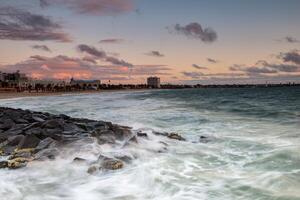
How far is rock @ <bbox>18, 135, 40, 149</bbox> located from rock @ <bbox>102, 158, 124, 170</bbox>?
9.89 feet

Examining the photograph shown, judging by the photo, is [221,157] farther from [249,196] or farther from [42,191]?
[42,191]

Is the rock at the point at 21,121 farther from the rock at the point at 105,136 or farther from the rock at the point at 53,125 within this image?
the rock at the point at 105,136

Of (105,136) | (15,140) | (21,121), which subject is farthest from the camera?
(21,121)

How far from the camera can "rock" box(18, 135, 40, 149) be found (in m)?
12.1

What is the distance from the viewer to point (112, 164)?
10.4 metres

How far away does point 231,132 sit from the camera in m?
17.8

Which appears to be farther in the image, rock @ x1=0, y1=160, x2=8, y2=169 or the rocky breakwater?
the rocky breakwater

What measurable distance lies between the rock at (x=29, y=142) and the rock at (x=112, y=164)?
9.89 feet

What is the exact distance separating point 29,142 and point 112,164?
11.5 ft

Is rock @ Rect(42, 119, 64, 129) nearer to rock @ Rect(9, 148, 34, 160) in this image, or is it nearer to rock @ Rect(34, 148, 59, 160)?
rock @ Rect(9, 148, 34, 160)

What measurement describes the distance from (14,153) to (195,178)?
5.73 metres

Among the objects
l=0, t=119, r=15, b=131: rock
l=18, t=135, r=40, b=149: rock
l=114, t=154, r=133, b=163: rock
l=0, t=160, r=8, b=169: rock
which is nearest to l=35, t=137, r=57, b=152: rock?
l=18, t=135, r=40, b=149: rock

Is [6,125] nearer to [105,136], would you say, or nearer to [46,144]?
[105,136]

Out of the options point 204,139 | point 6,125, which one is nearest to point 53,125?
point 6,125
